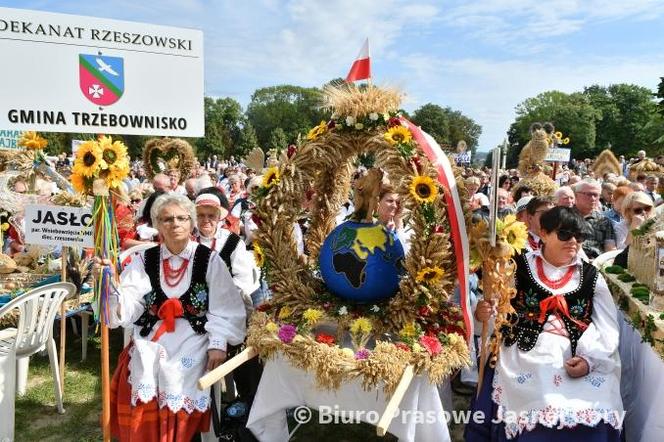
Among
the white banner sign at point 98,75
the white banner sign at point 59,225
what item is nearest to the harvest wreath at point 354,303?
the white banner sign at point 98,75

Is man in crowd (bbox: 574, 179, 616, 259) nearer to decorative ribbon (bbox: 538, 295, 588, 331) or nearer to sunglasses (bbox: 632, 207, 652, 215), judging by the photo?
sunglasses (bbox: 632, 207, 652, 215)

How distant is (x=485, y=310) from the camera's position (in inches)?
120

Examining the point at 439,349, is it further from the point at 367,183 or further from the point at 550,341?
the point at 367,183

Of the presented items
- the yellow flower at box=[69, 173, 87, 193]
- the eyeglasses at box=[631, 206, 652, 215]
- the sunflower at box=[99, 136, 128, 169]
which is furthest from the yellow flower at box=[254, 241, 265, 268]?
the eyeglasses at box=[631, 206, 652, 215]

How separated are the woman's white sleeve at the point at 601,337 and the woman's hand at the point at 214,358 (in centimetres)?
226

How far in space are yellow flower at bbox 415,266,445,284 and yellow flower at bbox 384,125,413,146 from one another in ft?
2.61

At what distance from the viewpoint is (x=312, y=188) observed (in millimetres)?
3793

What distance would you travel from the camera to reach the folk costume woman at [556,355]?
2748 millimetres

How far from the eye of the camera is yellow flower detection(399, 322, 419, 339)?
2908 millimetres

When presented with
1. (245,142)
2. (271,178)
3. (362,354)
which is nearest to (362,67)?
(271,178)

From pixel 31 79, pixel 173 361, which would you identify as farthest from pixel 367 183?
pixel 31 79

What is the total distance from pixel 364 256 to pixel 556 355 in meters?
1.29

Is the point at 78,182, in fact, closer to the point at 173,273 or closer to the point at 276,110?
the point at 173,273

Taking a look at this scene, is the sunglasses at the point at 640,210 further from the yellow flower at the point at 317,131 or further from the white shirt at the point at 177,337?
the white shirt at the point at 177,337
